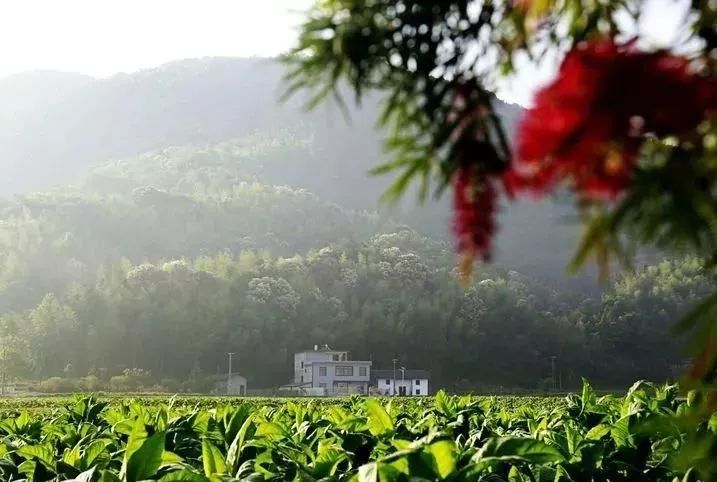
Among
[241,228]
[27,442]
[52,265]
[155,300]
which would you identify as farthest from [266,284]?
[27,442]

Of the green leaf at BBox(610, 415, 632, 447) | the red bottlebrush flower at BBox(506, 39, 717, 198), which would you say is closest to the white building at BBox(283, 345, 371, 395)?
the green leaf at BBox(610, 415, 632, 447)

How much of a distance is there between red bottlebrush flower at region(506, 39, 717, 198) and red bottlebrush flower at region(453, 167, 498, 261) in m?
0.24

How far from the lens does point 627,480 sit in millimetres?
4359

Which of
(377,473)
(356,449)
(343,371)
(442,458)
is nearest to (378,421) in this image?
(356,449)

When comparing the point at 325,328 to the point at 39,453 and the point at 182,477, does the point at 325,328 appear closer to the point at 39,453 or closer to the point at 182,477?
the point at 39,453

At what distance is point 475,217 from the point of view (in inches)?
50.4

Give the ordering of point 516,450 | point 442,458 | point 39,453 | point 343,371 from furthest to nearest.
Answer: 1. point 343,371
2. point 39,453
3. point 516,450
4. point 442,458

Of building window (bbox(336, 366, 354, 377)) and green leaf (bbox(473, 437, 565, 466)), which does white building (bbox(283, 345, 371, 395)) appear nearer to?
building window (bbox(336, 366, 354, 377))

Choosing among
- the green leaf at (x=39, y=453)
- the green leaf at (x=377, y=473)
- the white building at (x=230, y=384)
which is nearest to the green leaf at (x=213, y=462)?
the green leaf at (x=39, y=453)

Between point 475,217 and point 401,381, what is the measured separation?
75.3 metres

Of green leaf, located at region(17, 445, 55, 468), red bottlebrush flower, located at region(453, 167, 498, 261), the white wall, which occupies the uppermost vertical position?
the white wall

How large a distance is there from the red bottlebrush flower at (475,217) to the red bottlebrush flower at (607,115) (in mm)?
242

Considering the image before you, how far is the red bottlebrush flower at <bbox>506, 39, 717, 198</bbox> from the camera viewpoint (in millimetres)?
1000

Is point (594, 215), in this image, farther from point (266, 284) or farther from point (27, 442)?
point (266, 284)
